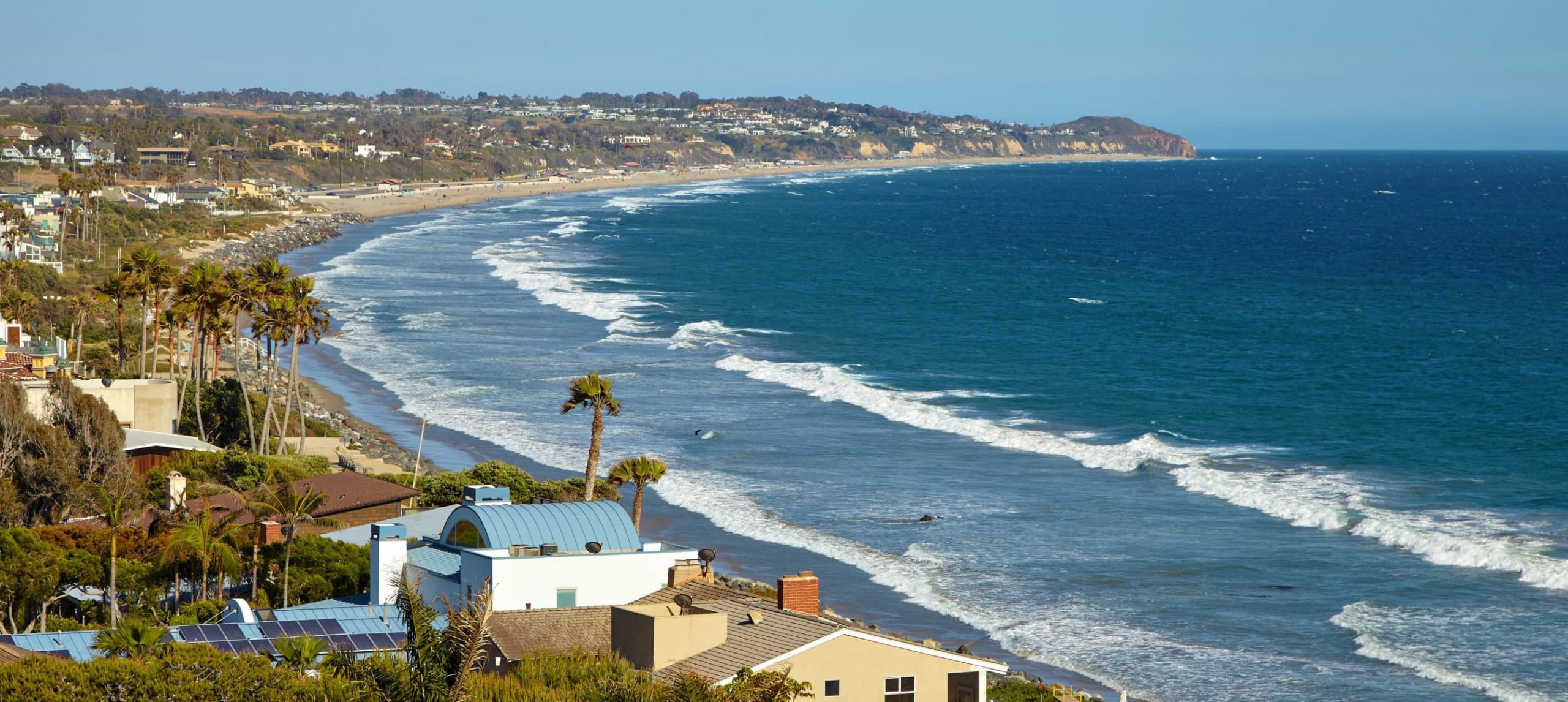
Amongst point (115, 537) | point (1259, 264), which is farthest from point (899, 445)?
point (1259, 264)

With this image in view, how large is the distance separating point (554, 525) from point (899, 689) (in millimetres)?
6818

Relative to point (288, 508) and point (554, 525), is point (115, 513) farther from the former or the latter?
point (554, 525)

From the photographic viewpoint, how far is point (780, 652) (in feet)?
59.8

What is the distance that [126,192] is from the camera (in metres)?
142

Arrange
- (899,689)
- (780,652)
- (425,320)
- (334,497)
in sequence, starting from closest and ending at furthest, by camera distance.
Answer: (780,652) → (899,689) → (334,497) → (425,320)

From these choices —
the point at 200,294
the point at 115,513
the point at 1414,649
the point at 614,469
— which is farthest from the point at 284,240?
the point at 1414,649

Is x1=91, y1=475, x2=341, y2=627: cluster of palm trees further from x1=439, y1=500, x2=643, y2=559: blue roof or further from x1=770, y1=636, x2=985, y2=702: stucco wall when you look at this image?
x1=770, y1=636, x2=985, y2=702: stucco wall

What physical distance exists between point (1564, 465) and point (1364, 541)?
40.4 feet

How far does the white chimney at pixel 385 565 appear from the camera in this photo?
2467 centimetres

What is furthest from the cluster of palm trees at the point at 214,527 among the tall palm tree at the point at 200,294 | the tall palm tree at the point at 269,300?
the tall palm tree at the point at 200,294

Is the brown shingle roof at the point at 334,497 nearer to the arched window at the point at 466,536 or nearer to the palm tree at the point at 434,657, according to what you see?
the arched window at the point at 466,536

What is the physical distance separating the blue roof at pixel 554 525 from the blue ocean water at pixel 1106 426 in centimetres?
1010

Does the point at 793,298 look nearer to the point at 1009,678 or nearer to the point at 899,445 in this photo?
the point at 899,445

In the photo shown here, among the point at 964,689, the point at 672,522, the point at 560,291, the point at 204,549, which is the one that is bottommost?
the point at 672,522
